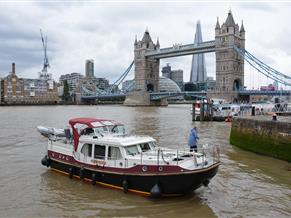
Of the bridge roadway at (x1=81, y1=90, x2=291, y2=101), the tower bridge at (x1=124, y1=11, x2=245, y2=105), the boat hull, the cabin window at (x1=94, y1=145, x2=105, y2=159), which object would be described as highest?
the tower bridge at (x1=124, y1=11, x2=245, y2=105)

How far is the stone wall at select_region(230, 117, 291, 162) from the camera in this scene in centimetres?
1750

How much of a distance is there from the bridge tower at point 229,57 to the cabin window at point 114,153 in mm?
88236

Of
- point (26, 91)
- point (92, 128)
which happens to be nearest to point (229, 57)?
point (26, 91)

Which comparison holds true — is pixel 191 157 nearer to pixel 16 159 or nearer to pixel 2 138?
pixel 16 159

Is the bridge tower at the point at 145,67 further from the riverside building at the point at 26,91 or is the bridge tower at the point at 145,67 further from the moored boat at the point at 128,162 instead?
the moored boat at the point at 128,162

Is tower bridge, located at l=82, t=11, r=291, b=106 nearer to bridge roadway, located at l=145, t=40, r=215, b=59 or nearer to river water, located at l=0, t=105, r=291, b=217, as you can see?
bridge roadway, located at l=145, t=40, r=215, b=59

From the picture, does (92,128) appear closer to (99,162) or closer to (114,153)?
(99,162)

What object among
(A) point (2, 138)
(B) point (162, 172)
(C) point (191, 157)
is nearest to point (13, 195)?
(B) point (162, 172)

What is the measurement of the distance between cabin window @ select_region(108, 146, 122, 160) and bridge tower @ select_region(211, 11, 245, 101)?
88.2 m

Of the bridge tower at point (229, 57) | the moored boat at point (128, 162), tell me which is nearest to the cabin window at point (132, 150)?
the moored boat at point (128, 162)

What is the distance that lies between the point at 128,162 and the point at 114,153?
76cm

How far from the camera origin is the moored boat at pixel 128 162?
1164 centimetres

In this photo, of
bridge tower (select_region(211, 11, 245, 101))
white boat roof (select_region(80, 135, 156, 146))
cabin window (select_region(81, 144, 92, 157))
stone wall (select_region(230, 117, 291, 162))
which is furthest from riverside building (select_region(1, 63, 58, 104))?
white boat roof (select_region(80, 135, 156, 146))

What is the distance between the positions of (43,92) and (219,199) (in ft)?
482
